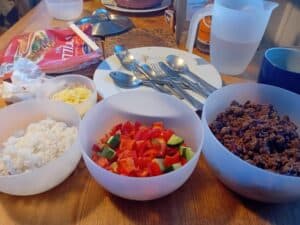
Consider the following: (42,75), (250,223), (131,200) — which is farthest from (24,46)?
(250,223)

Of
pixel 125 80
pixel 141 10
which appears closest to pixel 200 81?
pixel 125 80

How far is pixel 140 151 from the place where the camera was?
1.45ft

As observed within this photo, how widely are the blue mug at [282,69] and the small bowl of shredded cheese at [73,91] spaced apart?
354 mm

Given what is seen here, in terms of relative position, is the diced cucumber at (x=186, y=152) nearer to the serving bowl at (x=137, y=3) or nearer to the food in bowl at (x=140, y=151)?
the food in bowl at (x=140, y=151)

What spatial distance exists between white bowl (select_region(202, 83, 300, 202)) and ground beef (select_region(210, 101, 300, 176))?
0.02 meters

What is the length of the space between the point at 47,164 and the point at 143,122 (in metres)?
0.21

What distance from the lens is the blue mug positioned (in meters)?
0.52

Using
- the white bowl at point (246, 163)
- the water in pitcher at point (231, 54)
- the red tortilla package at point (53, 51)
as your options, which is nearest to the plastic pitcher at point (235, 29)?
the water in pitcher at point (231, 54)

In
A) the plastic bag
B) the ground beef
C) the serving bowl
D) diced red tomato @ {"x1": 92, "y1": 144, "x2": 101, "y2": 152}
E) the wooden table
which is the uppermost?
the serving bowl

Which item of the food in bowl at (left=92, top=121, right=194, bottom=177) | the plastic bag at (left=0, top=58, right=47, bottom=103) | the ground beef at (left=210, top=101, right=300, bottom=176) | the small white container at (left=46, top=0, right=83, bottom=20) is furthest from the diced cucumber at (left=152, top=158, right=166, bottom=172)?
the small white container at (left=46, top=0, right=83, bottom=20)

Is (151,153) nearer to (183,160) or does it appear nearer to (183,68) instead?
(183,160)

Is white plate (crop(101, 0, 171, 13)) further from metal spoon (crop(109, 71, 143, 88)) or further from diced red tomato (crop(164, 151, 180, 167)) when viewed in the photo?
diced red tomato (crop(164, 151, 180, 167))

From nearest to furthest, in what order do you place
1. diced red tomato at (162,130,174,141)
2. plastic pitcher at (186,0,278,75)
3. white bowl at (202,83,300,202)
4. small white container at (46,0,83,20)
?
1. white bowl at (202,83,300,202)
2. diced red tomato at (162,130,174,141)
3. plastic pitcher at (186,0,278,75)
4. small white container at (46,0,83,20)

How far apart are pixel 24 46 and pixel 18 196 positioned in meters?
0.44
